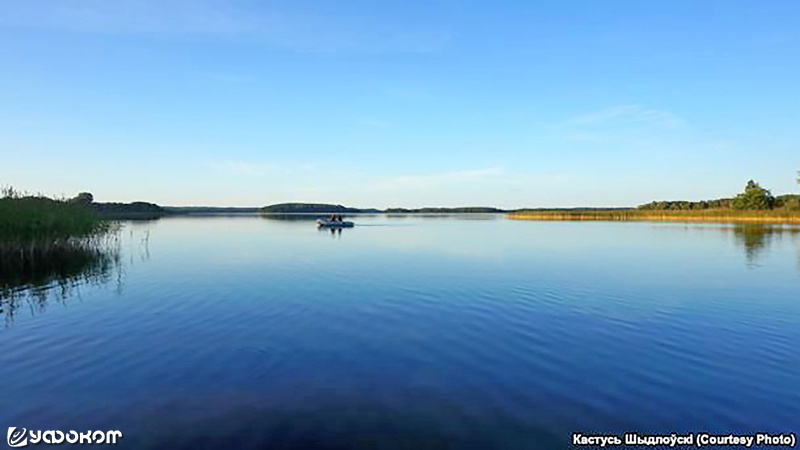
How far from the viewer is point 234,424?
7.49m

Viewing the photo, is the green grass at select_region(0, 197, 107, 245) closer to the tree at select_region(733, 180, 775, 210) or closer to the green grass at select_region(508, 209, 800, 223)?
the green grass at select_region(508, 209, 800, 223)

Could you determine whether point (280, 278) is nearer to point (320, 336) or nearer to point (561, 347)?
point (320, 336)

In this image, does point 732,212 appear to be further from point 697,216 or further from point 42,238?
point 42,238

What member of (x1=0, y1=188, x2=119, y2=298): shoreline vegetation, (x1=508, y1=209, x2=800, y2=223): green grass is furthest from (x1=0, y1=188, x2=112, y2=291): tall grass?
(x1=508, y1=209, x2=800, y2=223): green grass

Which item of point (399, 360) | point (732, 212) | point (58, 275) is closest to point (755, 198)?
point (732, 212)

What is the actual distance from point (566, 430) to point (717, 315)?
40.4ft

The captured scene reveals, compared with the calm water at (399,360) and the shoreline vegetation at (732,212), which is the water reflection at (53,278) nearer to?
the calm water at (399,360)

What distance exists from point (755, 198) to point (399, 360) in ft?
406

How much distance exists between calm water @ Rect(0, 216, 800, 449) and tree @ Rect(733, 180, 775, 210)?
101 m

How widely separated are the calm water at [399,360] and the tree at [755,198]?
3957 inches

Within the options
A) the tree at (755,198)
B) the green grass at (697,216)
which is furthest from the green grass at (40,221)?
the tree at (755,198)

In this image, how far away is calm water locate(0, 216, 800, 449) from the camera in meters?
7.67

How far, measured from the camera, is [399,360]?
11.1m

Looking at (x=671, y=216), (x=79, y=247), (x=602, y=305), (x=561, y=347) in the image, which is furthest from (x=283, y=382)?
(x=671, y=216)
